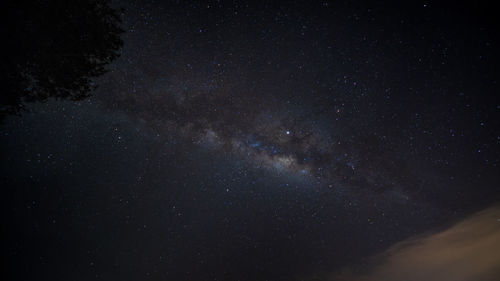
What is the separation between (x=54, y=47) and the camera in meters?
3.35

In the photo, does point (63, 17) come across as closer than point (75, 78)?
Yes

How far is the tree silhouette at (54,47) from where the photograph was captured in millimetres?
3125

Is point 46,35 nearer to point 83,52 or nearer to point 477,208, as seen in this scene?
point 83,52

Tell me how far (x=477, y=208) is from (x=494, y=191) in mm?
3040

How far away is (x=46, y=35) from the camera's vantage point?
10.6 feet

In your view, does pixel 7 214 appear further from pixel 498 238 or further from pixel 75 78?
pixel 498 238

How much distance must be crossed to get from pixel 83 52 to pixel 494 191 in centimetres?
2574

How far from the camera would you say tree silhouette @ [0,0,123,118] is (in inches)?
123

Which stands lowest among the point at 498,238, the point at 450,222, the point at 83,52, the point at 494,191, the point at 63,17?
the point at 498,238

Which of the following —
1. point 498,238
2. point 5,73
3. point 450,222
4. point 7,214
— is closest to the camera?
point 5,73

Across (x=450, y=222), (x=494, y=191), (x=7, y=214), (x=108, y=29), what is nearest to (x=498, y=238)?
(x=450, y=222)

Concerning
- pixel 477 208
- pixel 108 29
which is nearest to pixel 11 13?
pixel 108 29

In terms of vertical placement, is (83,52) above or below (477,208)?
above

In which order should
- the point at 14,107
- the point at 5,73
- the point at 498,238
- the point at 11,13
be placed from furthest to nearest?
the point at 498,238, the point at 14,107, the point at 5,73, the point at 11,13
